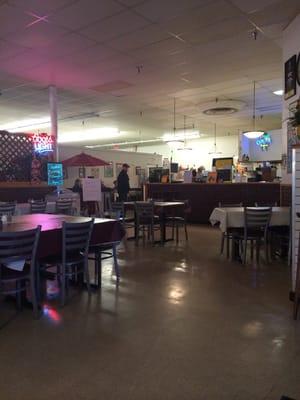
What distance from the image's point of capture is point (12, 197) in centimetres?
757

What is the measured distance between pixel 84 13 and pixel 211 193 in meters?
6.06

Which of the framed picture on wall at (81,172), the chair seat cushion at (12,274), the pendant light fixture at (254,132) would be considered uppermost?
the pendant light fixture at (254,132)

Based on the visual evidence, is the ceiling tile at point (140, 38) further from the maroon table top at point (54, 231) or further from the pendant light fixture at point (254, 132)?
the pendant light fixture at point (254, 132)

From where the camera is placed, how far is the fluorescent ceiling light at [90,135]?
14.4m

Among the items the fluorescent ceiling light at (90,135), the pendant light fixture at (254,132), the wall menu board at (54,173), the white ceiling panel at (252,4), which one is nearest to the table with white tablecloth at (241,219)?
the white ceiling panel at (252,4)

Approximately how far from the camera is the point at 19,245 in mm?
3156

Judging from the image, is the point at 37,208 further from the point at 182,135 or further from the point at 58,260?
the point at 182,135

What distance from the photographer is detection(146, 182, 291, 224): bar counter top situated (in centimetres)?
884

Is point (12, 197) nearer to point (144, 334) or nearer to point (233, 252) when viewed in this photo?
point (233, 252)

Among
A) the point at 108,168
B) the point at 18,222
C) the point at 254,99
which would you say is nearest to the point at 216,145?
the point at 108,168

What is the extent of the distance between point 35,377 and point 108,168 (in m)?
12.1

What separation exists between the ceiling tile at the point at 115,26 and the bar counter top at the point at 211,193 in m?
5.11

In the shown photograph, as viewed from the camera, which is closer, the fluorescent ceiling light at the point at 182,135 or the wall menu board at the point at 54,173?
the wall menu board at the point at 54,173

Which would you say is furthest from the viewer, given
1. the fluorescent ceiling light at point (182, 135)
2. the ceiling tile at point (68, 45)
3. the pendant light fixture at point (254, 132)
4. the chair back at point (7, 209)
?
the fluorescent ceiling light at point (182, 135)
